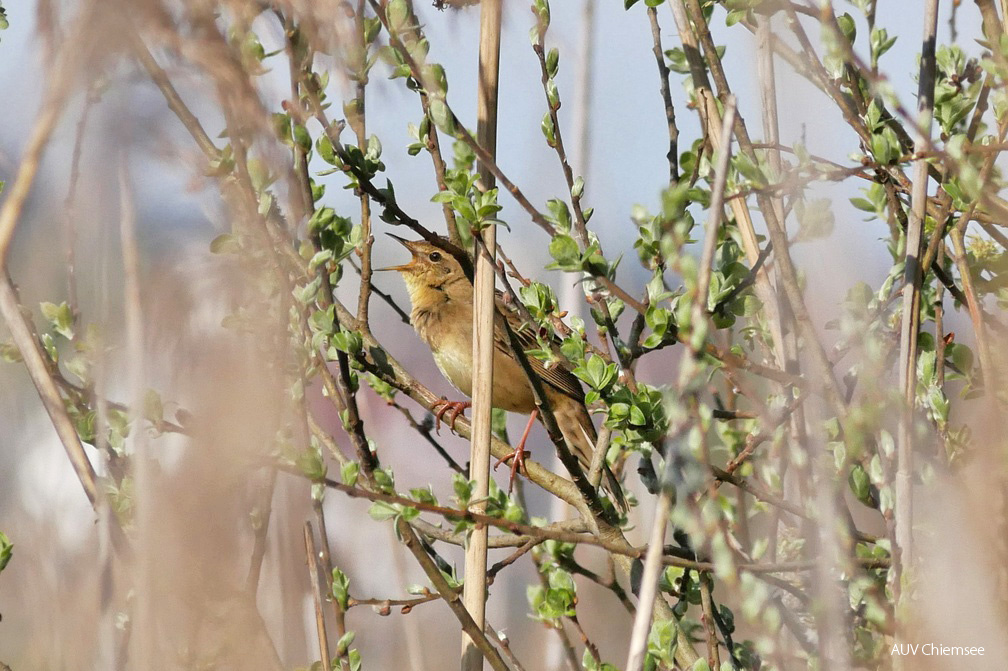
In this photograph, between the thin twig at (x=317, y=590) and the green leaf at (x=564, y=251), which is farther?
the thin twig at (x=317, y=590)

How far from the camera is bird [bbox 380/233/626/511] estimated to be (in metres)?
3.22

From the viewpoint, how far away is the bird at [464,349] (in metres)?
3.22

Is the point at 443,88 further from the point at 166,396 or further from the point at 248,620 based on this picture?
the point at 248,620

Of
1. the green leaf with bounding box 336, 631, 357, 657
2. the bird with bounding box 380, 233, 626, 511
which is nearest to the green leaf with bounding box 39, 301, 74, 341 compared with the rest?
the green leaf with bounding box 336, 631, 357, 657

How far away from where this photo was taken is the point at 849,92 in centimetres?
185

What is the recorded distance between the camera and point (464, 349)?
140 inches

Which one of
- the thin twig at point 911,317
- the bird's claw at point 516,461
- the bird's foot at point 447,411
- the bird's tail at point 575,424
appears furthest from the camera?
the bird's tail at point 575,424

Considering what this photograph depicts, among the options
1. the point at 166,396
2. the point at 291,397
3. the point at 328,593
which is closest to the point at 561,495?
the point at 328,593

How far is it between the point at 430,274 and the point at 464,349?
52 cm

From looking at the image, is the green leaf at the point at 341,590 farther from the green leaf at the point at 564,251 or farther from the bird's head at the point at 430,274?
the bird's head at the point at 430,274

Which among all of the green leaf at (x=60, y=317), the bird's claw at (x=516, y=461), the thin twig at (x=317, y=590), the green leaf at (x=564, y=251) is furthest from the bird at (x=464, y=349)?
the green leaf at (x=564, y=251)

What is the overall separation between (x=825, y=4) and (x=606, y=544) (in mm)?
893

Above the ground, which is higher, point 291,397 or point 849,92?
point 849,92

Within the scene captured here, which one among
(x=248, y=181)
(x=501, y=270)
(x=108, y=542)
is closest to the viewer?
(x=248, y=181)
